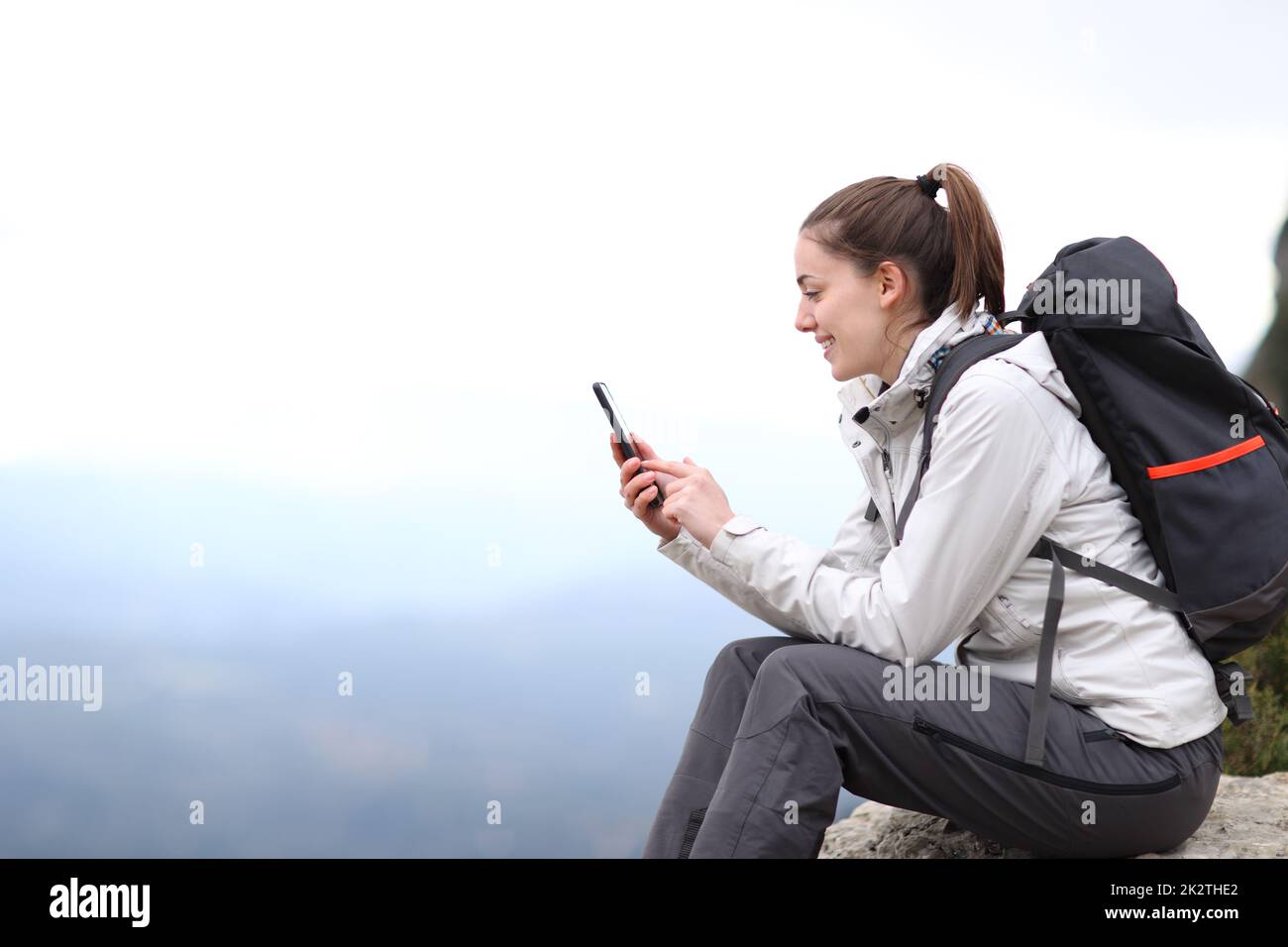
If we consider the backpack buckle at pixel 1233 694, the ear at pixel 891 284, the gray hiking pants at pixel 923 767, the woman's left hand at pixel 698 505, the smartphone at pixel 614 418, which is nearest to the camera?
the gray hiking pants at pixel 923 767

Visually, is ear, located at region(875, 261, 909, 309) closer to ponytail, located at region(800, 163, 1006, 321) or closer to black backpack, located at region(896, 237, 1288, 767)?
ponytail, located at region(800, 163, 1006, 321)

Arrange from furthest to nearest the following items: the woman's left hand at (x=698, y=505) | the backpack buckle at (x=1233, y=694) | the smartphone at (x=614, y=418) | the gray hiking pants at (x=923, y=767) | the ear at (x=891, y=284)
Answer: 1. the smartphone at (x=614, y=418)
2. the ear at (x=891, y=284)
3. the woman's left hand at (x=698, y=505)
4. the backpack buckle at (x=1233, y=694)
5. the gray hiking pants at (x=923, y=767)

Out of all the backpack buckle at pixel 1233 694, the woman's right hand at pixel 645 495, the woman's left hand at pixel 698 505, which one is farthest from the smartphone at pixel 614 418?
the backpack buckle at pixel 1233 694

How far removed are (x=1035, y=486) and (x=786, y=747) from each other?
27.3 inches

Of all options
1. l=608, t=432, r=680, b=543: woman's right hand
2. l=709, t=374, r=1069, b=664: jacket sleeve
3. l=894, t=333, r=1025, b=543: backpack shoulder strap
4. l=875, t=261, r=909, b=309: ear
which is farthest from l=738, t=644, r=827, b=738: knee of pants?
l=875, t=261, r=909, b=309: ear

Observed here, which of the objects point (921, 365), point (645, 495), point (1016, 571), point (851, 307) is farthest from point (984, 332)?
point (645, 495)

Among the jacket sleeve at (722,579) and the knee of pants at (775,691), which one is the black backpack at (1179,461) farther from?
the jacket sleeve at (722,579)

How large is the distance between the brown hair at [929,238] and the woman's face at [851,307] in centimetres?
3

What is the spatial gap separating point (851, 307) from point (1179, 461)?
2.50 ft

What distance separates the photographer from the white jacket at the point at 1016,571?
231 centimetres

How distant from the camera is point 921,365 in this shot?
2596mm

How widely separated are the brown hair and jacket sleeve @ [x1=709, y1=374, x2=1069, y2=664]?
40cm

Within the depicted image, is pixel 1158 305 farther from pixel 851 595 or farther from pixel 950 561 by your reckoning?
pixel 851 595

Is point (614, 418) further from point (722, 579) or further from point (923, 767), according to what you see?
point (923, 767)
